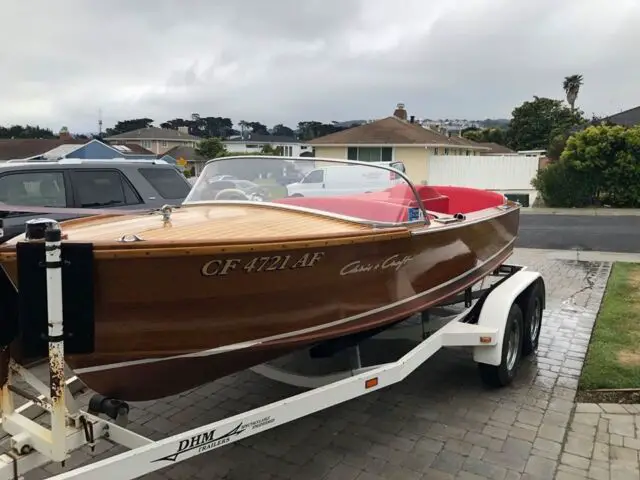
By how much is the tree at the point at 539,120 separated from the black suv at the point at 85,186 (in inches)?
1804

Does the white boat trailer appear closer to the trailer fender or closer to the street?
the trailer fender

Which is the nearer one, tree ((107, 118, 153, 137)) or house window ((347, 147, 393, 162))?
house window ((347, 147, 393, 162))

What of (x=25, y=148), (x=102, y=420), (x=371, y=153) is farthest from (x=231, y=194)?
(x=25, y=148)

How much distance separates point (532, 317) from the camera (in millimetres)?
5586

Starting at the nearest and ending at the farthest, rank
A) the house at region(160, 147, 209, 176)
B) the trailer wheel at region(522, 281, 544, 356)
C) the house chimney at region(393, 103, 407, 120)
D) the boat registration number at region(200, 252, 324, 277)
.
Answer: the boat registration number at region(200, 252, 324, 277)
the trailer wheel at region(522, 281, 544, 356)
the house chimney at region(393, 103, 407, 120)
the house at region(160, 147, 209, 176)

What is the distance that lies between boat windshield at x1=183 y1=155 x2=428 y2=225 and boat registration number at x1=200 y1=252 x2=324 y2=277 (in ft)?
3.14

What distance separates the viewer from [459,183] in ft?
Answer: 94.2

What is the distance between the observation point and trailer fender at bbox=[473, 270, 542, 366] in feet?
15.0

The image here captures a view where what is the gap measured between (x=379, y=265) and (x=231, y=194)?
4.63 ft

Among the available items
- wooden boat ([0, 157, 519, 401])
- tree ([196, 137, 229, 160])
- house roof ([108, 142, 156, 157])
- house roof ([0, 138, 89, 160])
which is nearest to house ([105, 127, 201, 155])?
house roof ([108, 142, 156, 157])

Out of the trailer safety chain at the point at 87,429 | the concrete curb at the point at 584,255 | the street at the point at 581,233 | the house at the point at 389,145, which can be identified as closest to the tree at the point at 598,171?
the street at the point at 581,233

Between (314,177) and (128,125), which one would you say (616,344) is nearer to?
(314,177)

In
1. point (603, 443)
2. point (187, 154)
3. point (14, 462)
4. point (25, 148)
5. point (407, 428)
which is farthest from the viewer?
point (187, 154)

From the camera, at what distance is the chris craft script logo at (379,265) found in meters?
3.42
